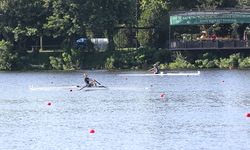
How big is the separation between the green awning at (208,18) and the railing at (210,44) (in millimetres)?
2660

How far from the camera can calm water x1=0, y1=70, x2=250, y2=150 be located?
40.2m

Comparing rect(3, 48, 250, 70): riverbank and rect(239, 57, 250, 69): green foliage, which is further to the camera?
rect(3, 48, 250, 70): riverbank

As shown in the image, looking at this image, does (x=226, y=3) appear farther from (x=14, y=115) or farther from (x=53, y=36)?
(x=14, y=115)

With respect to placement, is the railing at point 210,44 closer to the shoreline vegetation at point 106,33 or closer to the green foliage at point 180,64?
the shoreline vegetation at point 106,33

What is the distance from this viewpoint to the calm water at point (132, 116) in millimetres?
40250

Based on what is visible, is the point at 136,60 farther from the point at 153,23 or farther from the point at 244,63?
the point at 244,63

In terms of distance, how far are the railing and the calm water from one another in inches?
811

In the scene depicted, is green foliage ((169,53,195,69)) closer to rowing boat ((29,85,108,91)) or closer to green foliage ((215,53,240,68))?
green foliage ((215,53,240,68))

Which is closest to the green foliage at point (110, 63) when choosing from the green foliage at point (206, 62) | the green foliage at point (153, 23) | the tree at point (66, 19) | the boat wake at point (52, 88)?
the tree at point (66, 19)

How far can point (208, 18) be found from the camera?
104m

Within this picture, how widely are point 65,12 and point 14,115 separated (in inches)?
2216

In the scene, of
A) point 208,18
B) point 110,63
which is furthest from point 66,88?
point 208,18

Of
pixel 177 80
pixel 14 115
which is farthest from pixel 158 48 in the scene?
Answer: pixel 14 115

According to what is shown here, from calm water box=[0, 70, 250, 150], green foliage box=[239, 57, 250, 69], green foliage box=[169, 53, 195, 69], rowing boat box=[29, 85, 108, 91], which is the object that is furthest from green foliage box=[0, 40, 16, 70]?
rowing boat box=[29, 85, 108, 91]
